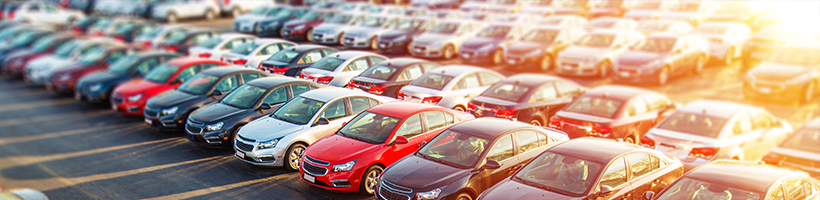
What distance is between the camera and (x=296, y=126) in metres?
10.7

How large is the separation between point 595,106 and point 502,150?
4345 millimetres

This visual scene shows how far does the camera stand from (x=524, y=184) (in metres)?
7.41

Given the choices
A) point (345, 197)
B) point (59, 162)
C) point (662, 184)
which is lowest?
point (59, 162)

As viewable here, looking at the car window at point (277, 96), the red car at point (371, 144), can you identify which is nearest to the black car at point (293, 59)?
the car window at point (277, 96)

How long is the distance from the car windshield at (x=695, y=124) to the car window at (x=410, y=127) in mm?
4953

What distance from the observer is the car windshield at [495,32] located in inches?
837

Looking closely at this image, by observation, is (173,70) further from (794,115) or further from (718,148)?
(794,115)

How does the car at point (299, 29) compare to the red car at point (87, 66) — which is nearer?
the red car at point (87, 66)

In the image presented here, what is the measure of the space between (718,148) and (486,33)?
40.3ft

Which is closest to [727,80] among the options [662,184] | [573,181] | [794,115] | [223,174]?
[794,115]

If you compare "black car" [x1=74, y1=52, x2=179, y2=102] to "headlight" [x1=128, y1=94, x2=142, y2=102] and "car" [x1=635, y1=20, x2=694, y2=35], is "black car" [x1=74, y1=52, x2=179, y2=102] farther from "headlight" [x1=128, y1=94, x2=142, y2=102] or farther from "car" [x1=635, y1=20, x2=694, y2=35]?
"car" [x1=635, y1=20, x2=694, y2=35]

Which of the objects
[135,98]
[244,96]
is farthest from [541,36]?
[135,98]

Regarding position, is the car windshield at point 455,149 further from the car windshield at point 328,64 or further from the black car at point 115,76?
the black car at point 115,76

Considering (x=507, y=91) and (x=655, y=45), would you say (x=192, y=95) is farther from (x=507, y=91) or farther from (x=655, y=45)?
(x=655, y=45)
